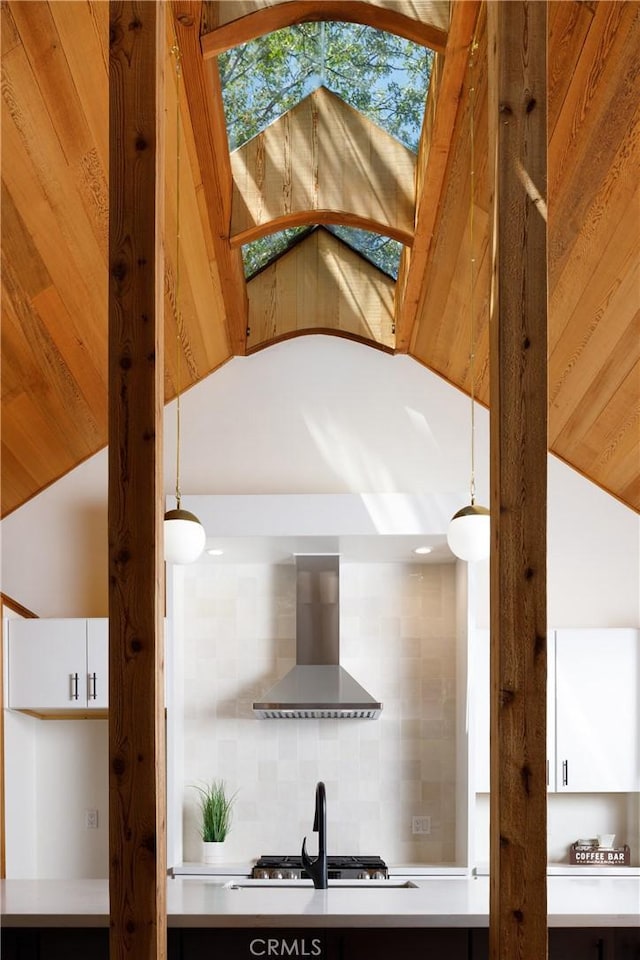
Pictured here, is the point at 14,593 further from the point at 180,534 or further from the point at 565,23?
the point at 565,23

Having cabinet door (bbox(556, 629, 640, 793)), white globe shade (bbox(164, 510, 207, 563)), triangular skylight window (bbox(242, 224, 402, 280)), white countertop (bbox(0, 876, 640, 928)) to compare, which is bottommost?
white countertop (bbox(0, 876, 640, 928))

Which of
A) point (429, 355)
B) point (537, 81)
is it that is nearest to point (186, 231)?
point (429, 355)

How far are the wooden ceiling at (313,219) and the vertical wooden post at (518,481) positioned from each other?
934mm

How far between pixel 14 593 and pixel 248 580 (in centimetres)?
139

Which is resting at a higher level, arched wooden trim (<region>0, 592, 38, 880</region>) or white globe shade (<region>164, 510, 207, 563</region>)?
white globe shade (<region>164, 510, 207, 563</region>)

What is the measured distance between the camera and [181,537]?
4.05 metres

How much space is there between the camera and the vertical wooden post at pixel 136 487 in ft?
7.59

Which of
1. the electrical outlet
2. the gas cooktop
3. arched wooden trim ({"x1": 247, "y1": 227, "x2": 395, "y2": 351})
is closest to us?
the gas cooktop

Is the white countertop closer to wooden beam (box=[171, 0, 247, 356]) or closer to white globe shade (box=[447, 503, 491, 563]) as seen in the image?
white globe shade (box=[447, 503, 491, 563])

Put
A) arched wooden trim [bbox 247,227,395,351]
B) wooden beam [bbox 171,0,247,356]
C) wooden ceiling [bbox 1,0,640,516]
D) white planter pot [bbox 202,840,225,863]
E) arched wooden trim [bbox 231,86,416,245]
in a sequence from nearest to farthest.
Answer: wooden ceiling [bbox 1,0,640,516] → wooden beam [bbox 171,0,247,356] → arched wooden trim [bbox 231,86,416,245] → white planter pot [bbox 202,840,225,863] → arched wooden trim [bbox 247,227,395,351]

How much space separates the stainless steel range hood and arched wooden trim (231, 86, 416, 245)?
1957mm

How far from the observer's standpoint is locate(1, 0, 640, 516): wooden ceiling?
3.46 metres

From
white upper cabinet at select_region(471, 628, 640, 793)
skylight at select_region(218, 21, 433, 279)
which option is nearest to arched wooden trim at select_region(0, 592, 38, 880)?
white upper cabinet at select_region(471, 628, 640, 793)

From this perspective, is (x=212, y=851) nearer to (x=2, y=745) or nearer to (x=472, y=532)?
(x=2, y=745)
